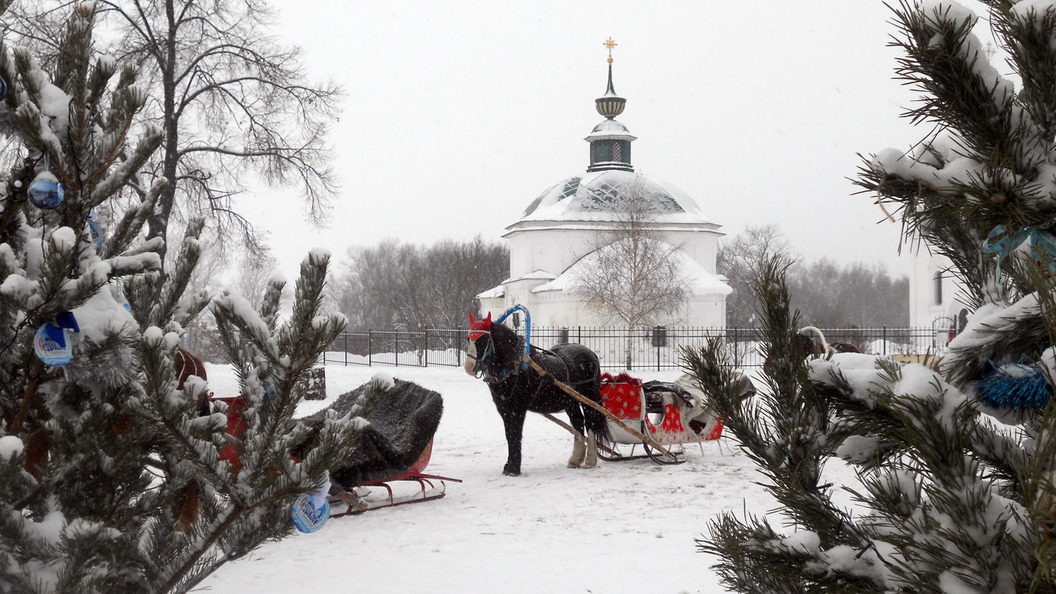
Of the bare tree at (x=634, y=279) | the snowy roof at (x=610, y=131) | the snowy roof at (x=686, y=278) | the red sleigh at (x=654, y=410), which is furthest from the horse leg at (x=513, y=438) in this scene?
the snowy roof at (x=610, y=131)

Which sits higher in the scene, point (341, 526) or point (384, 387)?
point (384, 387)

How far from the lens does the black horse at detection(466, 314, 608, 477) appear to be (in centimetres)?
916

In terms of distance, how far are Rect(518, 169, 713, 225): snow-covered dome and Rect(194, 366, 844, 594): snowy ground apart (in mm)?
37059

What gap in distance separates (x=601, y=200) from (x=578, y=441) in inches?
1529

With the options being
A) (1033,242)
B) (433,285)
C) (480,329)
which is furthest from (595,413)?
(433,285)

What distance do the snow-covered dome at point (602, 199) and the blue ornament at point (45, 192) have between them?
43.9m

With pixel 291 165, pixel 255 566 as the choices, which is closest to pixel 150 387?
pixel 255 566

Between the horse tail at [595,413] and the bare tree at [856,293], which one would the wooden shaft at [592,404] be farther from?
the bare tree at [856,293]

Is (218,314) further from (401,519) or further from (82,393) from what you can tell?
(401,519)

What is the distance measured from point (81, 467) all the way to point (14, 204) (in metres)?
0.80

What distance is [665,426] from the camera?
33.5 ft

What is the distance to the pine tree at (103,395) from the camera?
2.20 metres

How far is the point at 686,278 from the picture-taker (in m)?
41.4

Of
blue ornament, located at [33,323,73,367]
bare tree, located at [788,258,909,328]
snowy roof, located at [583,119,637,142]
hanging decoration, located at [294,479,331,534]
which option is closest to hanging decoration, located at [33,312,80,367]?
blue ornament, located at [33,323,73,367]
